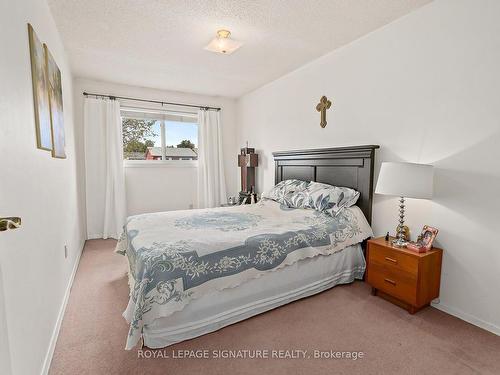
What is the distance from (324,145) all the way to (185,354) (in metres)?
2.63

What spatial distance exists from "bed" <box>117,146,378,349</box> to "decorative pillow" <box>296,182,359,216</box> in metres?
0.08

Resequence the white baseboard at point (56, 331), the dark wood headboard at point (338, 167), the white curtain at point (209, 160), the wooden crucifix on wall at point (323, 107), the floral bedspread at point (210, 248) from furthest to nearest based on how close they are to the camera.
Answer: the white curtain at point (209, 160), the wooden crucifix on wall at point (323, 107), the dark wood headboard at point (338, 167), the floral bedspread at point (210, 248), the white baseboard at point (56, 331)

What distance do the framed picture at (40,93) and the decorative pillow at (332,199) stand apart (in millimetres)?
2400

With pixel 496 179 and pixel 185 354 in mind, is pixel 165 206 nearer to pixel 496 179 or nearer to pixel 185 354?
pixel 185 354

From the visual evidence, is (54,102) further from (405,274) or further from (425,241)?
(425,241)

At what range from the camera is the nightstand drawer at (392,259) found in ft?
6.88

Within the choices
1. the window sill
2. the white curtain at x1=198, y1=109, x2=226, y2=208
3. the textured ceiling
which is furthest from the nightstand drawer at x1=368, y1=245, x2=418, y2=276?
the window sill

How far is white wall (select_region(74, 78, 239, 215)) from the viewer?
419 cm

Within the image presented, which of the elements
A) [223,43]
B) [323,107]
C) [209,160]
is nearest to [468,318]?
[323,107]

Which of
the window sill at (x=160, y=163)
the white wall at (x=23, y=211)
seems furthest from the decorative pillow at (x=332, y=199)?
the window sill at (x=160, y=163)

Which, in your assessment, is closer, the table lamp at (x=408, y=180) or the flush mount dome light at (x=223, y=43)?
the table lamp at (x=408, y=180)

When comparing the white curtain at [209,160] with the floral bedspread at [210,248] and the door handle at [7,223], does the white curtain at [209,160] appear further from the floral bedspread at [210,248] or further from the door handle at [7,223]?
the door handle at [7,223]

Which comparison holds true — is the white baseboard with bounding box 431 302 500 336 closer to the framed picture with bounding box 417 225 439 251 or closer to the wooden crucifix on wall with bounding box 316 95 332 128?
the framed picture with bounding box 417 225 439 251

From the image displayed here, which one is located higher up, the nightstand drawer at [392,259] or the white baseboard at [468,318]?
the nightstand drawer at [392,259]
